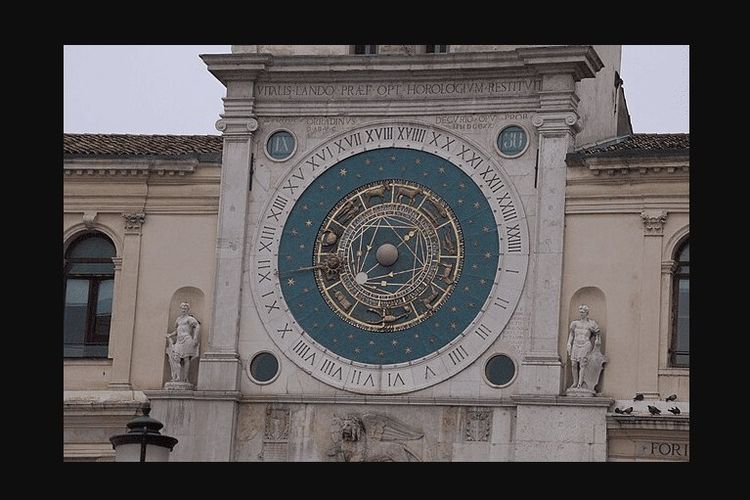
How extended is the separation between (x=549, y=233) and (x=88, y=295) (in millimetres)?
5944

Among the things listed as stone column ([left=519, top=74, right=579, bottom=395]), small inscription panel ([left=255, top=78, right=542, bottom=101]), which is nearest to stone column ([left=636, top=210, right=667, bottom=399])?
stone column ([left=519, top=74, right=579, bottom=395])

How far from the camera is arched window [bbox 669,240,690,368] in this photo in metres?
28.1

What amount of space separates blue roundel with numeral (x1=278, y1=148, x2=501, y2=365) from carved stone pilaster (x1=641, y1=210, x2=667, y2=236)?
1816 millimetres

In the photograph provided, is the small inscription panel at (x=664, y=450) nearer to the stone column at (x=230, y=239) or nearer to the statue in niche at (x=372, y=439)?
the statue in niche at (x=372, y=439)

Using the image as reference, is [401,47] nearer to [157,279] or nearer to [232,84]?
[232,84]

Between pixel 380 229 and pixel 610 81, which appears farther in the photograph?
pixel 610 81

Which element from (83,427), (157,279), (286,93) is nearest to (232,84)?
(286,93)

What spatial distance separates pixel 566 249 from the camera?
93.8 ft

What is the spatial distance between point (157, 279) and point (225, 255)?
95 centimetres

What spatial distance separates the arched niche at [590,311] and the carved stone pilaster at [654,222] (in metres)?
0.92

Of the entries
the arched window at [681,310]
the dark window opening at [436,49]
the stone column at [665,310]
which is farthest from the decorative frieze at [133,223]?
the arched window at [681,310]

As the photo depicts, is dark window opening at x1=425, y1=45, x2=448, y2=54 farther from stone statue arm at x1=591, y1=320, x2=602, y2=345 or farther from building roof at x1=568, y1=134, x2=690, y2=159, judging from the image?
stone statue arm at x1=591, y1=320, x2=602, y2=345

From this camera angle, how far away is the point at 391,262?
94.7ft

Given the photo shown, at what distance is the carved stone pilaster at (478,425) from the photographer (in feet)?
92.3
